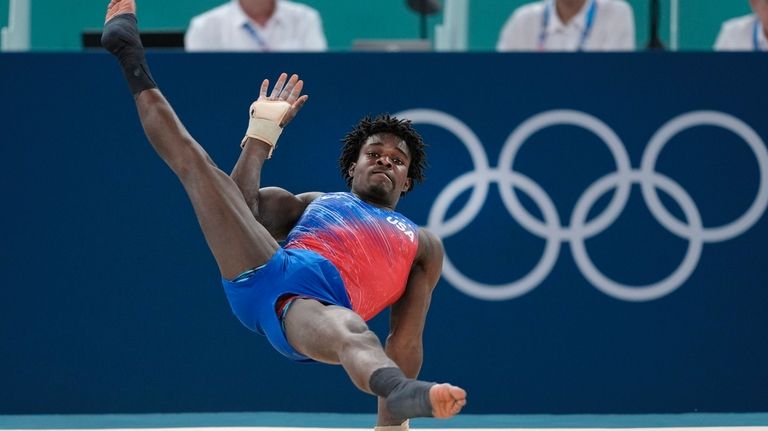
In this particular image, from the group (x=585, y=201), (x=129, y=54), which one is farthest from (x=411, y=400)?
(x=585, y=201)

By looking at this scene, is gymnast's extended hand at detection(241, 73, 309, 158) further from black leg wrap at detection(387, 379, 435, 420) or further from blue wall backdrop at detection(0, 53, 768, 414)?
black leg wrap at detection(387, 379, 435, 420)

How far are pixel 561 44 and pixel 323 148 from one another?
1.61m

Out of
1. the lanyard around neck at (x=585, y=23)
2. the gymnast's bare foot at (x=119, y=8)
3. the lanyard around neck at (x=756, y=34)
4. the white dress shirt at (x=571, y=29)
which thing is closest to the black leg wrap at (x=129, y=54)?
the gymnast's bare foot at (x=119, y=8)

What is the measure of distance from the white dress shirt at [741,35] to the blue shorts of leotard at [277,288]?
Result: 3237 mm

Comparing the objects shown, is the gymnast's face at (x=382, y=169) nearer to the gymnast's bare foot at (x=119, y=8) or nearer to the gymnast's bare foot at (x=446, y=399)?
the gymnast's bare foot at (x=119, y=8)

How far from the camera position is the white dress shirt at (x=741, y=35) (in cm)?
693

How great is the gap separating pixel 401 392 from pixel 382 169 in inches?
62.5

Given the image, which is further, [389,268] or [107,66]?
[107,66]

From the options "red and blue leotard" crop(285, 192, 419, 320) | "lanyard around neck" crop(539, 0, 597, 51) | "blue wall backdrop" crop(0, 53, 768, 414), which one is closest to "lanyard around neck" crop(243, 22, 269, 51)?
"blue wall backdrop" crop(0, 53, 768, 414)

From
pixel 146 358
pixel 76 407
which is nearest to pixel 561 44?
pixel 146 358

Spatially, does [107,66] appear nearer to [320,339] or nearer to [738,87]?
[320,339]

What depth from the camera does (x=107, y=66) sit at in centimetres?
646

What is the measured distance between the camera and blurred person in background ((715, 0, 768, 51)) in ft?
22.7

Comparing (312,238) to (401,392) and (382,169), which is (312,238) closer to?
(382,169)
